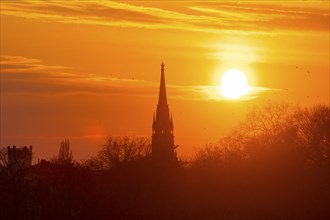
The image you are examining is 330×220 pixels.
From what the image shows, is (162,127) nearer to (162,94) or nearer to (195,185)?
(162,94)

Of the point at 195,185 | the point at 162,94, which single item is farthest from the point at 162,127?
the point at 195,185

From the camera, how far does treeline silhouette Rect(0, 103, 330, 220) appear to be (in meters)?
76.2

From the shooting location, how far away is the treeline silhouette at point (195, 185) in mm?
76188

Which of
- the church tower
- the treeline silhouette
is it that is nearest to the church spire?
the church tower

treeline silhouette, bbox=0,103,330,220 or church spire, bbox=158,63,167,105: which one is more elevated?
church spire, bbox=158,63,167,105

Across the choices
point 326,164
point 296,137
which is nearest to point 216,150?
point 296,137

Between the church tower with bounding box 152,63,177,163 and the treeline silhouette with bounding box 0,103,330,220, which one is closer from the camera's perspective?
the treeline silhouette with bounding box 0,103,330,220

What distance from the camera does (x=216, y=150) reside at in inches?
4203

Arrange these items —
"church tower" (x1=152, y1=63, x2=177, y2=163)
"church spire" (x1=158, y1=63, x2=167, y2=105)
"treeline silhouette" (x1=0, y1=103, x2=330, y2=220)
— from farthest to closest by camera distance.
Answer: "church spire" (x1=158, y1=63, x2=167, y2=105)
"church tower" (x1=152, y1=63, x2=177, y2=163)
"treeline silhouette" (x1=0, y1=103, x2=330, y2=220)

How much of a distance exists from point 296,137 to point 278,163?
7.63 meters

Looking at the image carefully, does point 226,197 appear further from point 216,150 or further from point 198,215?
point 216,150

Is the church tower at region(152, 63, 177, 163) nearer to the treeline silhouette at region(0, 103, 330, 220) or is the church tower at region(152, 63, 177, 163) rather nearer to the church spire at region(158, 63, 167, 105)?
the church spire at region(158, 63, 167, 105)

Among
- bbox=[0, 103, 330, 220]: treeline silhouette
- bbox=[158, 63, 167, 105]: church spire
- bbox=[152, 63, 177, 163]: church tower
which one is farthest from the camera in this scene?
bbox=[158, 63, 167, 105]: church spire

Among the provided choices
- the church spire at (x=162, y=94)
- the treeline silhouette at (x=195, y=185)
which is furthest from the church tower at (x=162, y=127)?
the treeline silhouette at (x=195, y=185)
